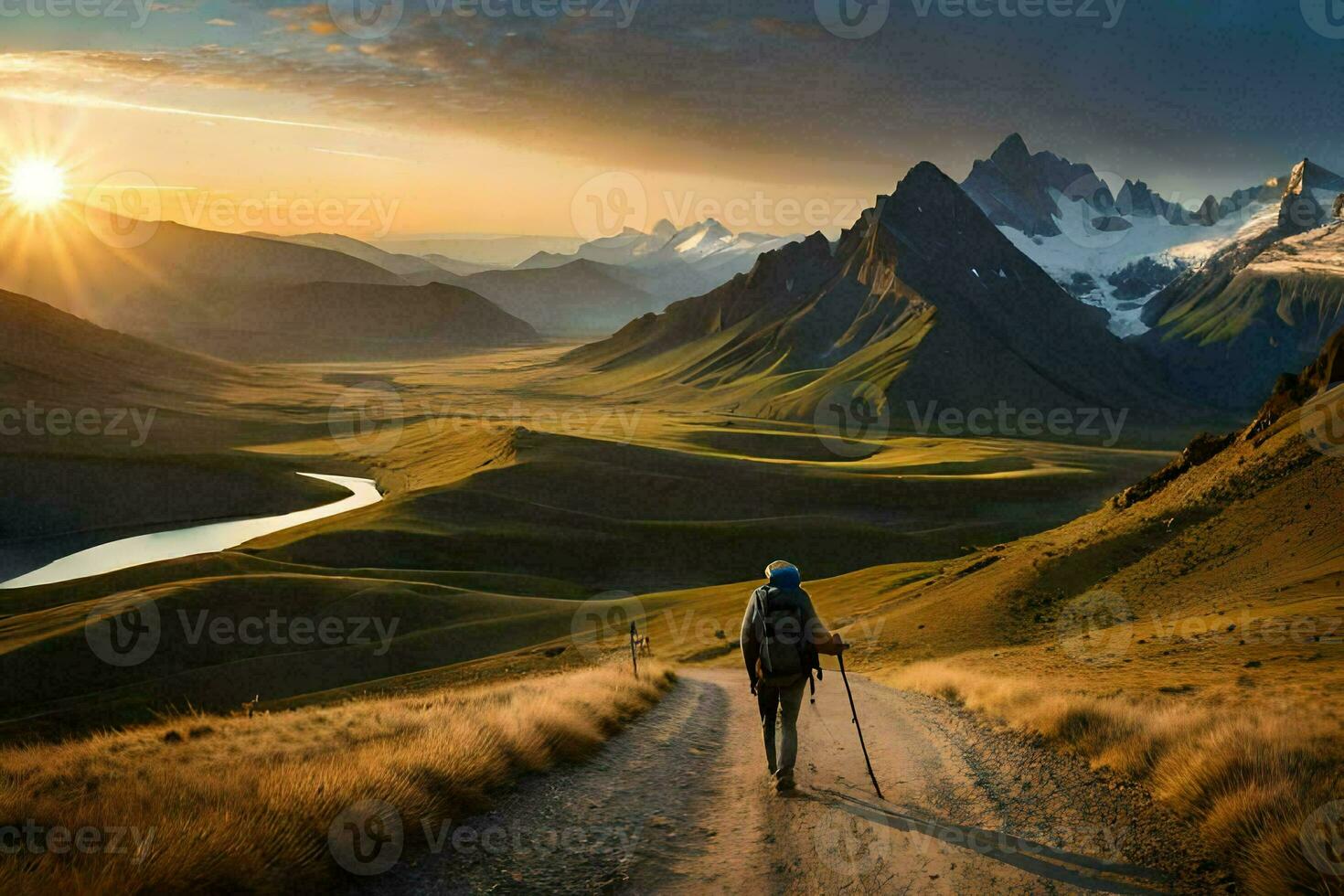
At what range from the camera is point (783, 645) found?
1129 cm

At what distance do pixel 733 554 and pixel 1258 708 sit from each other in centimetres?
7926

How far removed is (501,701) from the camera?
16766 mm

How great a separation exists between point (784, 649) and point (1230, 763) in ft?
16.4

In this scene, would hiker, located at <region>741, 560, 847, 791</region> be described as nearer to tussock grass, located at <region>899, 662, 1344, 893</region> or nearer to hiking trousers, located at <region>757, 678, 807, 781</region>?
hiking trousers, located at <region>757, 678, 807, 781</region>

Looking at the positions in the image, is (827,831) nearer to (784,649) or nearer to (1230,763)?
(784,649)

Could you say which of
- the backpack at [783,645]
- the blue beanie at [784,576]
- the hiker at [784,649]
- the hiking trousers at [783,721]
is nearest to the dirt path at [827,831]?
the hiking trousers at [783,721]

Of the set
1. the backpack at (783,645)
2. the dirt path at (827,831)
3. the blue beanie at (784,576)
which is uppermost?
the blue beanie at (784,576)

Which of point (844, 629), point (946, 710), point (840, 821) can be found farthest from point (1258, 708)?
point (844, 629)

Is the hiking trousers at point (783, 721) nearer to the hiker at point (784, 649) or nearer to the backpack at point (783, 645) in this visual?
the hiker at point (784, 649)

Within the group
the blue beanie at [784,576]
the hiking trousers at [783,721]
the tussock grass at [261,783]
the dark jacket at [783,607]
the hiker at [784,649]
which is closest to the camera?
the tussock grass at [261,783]

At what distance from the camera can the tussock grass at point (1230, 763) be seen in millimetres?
7621

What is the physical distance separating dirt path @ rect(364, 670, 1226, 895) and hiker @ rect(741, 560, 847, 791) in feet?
1.98

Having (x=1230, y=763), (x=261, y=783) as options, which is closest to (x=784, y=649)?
(x=1230, y=763)

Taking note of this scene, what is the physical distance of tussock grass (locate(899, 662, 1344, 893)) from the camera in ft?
25.0
